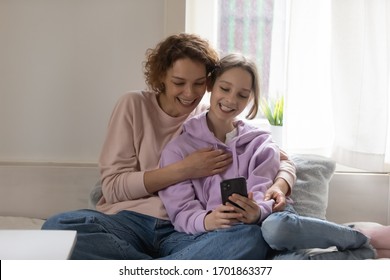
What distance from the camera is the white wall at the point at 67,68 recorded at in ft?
8.11

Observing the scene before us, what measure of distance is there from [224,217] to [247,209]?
0.20 feet

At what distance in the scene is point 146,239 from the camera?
1.90 m

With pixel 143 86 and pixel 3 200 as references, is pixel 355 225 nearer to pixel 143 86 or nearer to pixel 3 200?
pixel 143 86

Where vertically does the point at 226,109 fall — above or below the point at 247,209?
above

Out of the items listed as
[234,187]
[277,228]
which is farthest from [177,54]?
[277,228]

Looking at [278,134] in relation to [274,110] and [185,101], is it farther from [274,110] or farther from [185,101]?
[185,101]

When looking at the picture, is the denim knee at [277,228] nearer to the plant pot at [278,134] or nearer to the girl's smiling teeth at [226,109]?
the girl's smiling teeth at [226,109]

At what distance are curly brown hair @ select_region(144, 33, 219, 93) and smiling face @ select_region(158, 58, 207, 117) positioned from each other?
0.6 inches

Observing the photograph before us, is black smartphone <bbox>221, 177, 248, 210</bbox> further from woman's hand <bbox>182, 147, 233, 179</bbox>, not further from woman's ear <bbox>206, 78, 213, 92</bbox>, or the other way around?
woman's ear <bbox>206, 78, 213, 92</bbox>

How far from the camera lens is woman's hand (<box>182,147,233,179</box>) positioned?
6.16ft

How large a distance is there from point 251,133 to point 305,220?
1.19 feet

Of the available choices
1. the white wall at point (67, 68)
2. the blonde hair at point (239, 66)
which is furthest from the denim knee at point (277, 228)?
A: the white wall at point (67, 68)

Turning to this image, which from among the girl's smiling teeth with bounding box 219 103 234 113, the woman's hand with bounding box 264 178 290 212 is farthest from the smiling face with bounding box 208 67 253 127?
the woman's hand with bounding box 264 178 290 212

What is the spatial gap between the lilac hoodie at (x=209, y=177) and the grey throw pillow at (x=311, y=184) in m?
0.23
